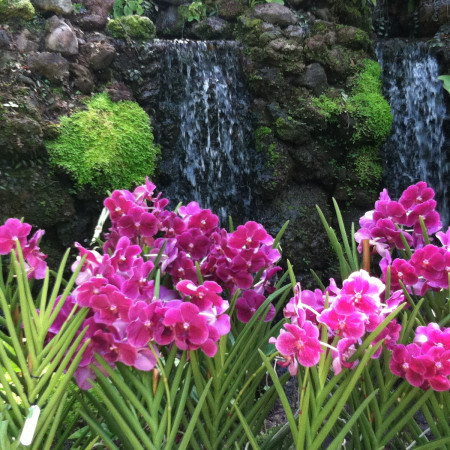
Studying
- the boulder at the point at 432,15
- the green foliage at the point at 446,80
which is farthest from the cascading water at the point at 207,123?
the boulder at the point at 432,15

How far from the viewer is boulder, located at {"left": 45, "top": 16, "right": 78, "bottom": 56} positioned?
418 centimetres

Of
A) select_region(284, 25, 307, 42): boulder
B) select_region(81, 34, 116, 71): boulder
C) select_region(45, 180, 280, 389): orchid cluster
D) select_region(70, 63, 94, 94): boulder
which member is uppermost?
select_region(284, 25, 307, 42): boulder

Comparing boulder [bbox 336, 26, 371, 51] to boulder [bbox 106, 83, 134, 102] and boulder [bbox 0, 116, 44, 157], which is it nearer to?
boulder [bbox 106, 83, 134, 102]

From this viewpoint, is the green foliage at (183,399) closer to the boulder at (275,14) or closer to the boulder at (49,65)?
the boulder at (49,65)

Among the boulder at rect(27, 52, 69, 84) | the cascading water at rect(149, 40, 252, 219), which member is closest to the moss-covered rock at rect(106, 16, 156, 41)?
the cascading water at rect(149, 40, 252, 219)

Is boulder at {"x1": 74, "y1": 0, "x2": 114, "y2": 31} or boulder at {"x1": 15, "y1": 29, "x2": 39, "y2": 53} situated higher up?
boulder at {"x1": 74, "y1": 0, "x2": 114, "y2": 31}

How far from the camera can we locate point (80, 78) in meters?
4.24

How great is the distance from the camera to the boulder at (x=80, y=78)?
13.9ft

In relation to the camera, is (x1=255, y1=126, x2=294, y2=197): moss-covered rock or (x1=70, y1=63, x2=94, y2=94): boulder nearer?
(x1=70, y1=63, x2=94, y2=94): boulder

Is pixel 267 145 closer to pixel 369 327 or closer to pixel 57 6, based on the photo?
pixel 57 6

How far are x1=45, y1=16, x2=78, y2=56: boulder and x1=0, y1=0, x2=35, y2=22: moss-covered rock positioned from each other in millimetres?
187

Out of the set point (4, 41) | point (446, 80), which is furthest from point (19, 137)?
point (446, 80)

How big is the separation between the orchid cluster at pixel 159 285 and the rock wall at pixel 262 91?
10.3ft

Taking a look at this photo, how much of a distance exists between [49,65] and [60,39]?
30 cm
